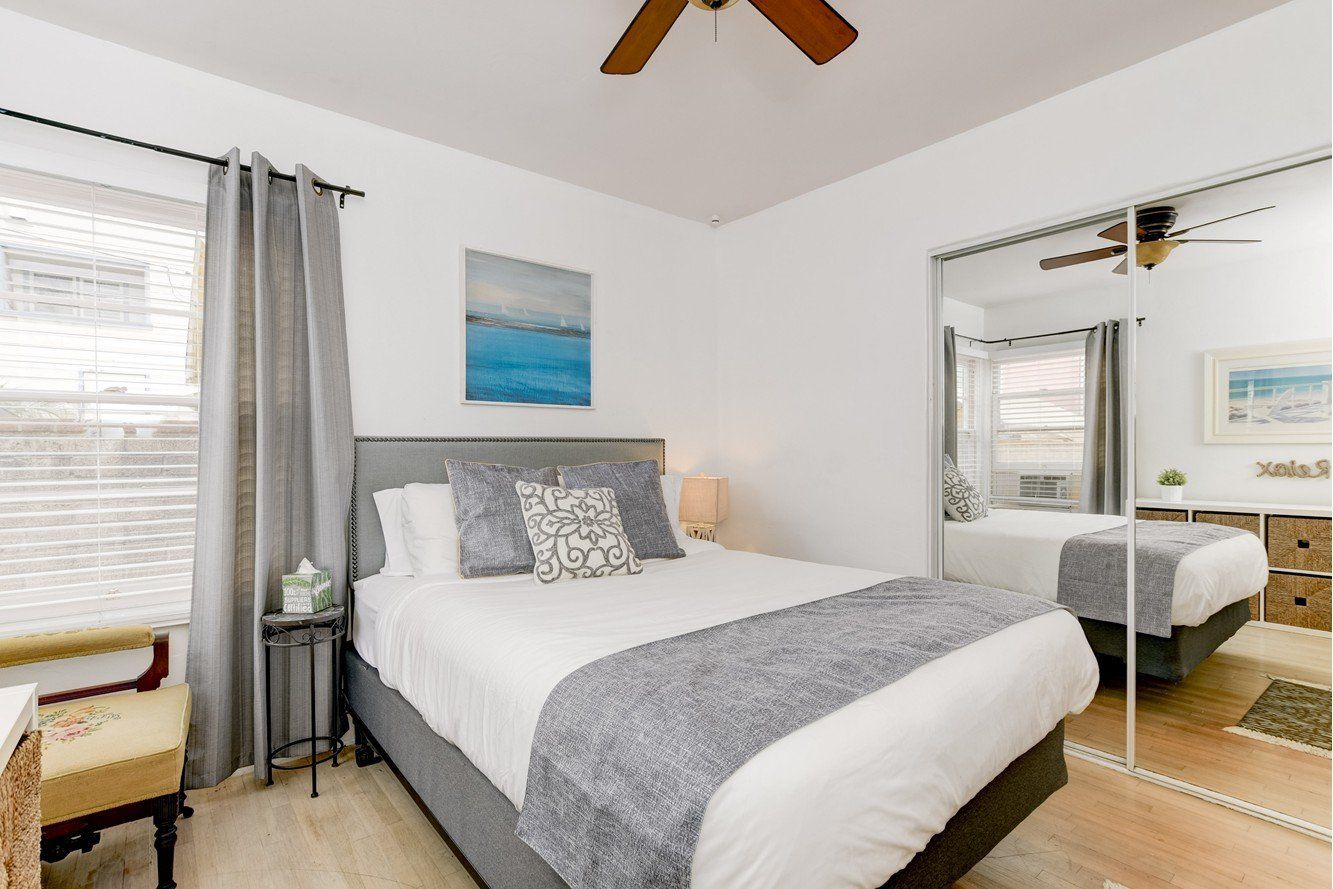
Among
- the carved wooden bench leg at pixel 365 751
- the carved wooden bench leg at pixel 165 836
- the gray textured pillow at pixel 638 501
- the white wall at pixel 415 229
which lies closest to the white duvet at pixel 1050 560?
the gray textured pillow at pixel 638 501

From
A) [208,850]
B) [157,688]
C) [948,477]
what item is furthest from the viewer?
[948,477]

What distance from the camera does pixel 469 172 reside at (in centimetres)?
Result: 314

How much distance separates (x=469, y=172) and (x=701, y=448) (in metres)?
2.08

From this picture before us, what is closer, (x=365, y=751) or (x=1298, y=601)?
(x=1298, y=601)

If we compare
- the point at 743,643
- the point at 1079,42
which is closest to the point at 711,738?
the point at 743,643

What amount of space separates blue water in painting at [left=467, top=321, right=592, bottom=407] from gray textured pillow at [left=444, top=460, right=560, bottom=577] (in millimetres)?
626

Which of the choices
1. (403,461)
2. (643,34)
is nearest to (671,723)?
(643,34)

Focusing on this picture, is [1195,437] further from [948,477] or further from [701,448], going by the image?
[701,448]

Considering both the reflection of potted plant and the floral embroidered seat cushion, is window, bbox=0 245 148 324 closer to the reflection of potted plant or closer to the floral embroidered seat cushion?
the floral embroidered seat cushion

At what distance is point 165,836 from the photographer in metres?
1.74

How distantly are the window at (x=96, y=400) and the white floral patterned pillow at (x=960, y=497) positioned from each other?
3232 millimetres

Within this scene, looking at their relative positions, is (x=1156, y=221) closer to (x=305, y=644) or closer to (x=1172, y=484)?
(x=1172, y=484)

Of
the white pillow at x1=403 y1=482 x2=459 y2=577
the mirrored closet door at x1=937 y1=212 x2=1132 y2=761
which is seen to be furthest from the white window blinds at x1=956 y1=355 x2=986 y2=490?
the white pillow at x1=403 y1=482 x2=459 y2=577

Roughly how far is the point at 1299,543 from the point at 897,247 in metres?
1.97
